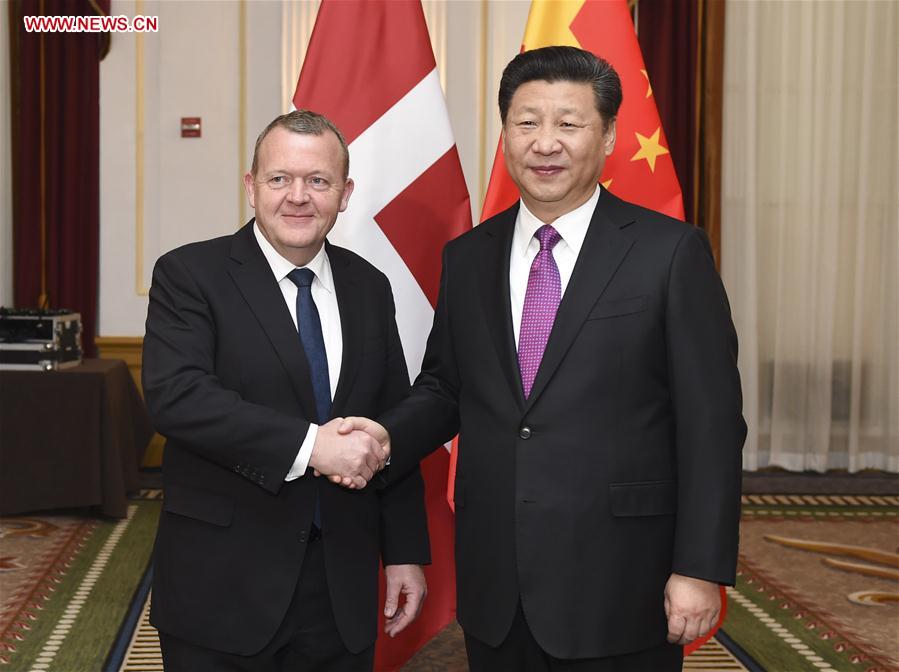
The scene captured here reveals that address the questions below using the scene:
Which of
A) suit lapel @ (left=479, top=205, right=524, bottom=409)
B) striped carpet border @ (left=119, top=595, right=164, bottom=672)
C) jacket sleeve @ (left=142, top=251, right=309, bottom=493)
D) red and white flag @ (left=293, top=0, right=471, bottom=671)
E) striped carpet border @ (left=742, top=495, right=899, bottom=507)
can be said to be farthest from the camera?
striped carpet border @ (left=742, top=495, right=899, bottom=507)

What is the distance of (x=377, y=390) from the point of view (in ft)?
5.99

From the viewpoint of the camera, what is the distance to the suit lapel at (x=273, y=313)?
67.7 inches

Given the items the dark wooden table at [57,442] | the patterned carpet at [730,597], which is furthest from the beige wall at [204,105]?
the patterned carpet at [730,597]

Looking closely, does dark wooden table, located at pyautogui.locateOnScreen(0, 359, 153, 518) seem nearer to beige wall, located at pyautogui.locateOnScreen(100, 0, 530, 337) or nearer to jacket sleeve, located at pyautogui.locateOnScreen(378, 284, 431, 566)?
beige wall, located at pyautogui.locateOnScreen(100, 0, 530, 337)

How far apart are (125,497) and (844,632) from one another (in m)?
3.30

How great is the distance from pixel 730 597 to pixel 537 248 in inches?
103

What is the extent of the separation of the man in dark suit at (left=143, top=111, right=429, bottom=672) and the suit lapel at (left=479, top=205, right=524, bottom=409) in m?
0.23

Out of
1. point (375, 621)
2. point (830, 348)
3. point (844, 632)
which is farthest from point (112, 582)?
point (830, 348)

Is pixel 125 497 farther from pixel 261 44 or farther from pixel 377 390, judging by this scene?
pixel 377 390

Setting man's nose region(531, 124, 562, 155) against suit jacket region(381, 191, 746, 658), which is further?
man's nose region(531, 124, 562, 155)

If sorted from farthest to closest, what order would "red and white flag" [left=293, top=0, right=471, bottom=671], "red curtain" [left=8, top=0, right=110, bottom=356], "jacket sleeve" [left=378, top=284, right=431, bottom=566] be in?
1. "red curtain" [left=8, top=0, right=110, bottom=356]
2. "red and white flag" [left=293, top=0, right=471, bottom=671]
3. "jacket sleeve" [left=378, top=284, right=431, bottom=566]

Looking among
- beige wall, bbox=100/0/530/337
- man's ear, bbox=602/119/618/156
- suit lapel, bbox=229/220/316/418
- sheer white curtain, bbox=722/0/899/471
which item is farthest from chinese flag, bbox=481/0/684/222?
sheer white curtain, bbox=722/0/899/471

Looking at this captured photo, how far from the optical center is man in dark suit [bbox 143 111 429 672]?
165 cm

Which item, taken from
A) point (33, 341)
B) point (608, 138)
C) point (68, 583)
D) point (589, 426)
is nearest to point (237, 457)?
point (589, 426)
